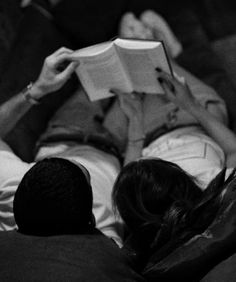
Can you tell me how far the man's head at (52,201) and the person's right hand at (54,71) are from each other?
0.50 meters

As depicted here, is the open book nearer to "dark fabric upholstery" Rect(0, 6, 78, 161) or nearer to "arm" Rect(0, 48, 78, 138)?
"arm" Rect(0, 48, 78, 138)

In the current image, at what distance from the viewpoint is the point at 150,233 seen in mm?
1183

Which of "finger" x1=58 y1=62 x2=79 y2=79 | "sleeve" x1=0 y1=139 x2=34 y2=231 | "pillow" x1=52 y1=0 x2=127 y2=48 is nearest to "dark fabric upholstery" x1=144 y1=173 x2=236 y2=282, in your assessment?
"sleeve" x1=0 y1=139 x2=34 y2=231

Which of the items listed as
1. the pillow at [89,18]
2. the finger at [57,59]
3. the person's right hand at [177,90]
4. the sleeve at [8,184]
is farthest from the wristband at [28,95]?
the pillow at [89,18]

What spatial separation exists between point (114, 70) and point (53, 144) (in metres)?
0.36

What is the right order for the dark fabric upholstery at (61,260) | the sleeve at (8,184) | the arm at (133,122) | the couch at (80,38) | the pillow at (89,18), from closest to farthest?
the dark fabric upholstery at (61,260)
the sleeve at (8,184)
the arm at (133,122)
the couch at (80,38)
the pillow at (89,18)

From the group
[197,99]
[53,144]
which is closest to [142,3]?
[197,99]

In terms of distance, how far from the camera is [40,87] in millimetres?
1538

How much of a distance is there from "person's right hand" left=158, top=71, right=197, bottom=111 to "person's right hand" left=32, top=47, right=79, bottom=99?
0.83ft

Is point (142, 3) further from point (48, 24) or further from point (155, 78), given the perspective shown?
point (155, 78)

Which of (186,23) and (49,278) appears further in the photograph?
(186,23)

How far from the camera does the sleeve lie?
51.4 inches

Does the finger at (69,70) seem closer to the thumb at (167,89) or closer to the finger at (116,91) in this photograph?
the finger at (116,91)

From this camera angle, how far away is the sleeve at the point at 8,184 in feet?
4.28
